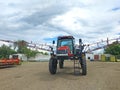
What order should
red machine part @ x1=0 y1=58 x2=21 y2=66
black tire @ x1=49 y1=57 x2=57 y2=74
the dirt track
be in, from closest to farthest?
the dirt track
black tire @ x1=49 y1=57 x2=57 y2=74
red machine part @ x1=0 y1=58 x2=21 y2=66

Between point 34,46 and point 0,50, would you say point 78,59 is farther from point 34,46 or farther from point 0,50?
point 0,50

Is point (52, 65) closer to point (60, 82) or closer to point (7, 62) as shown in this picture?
point (60, 82)

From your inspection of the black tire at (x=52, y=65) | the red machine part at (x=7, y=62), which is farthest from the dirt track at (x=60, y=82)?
the red machine part at (x=7, y=62)

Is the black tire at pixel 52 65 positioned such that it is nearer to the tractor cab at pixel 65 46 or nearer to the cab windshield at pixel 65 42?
the tractor cab at pixel 65 46

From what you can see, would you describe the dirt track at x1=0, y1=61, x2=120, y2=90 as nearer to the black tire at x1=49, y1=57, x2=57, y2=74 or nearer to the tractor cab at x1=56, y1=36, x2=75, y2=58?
the black tire at x1=49, y1=57, x2=57, y2=74

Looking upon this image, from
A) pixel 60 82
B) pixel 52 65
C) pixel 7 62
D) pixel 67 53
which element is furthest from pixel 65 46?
pixel 7 62

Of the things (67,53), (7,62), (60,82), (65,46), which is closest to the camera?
(60,82)

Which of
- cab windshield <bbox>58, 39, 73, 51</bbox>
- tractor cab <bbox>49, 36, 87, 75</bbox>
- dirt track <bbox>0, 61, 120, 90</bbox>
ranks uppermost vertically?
cab windshield <bbox>58, 39, 73, 51</bbox>

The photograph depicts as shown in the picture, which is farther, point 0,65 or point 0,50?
point 0,50

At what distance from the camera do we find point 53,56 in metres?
18.4

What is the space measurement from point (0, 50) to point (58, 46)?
79.3 metres

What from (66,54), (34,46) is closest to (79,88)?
(66,54)

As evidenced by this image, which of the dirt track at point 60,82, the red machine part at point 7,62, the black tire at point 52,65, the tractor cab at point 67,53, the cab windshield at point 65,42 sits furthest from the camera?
the red machine part at point 7,62

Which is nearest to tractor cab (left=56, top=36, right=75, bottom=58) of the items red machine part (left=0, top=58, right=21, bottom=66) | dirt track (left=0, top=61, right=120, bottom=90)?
dirt track (left=0, top=61, right=120, bottom=90)
